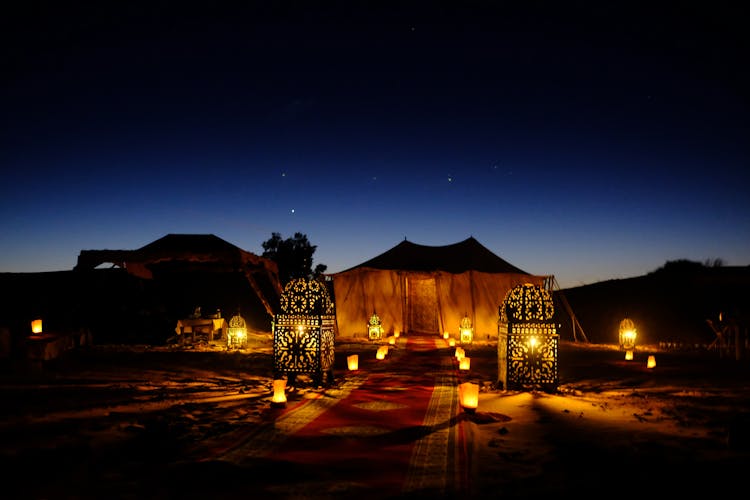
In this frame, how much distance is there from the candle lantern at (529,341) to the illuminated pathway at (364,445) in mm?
1140

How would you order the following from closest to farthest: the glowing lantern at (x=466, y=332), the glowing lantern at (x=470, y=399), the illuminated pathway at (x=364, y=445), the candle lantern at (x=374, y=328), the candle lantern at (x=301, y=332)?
the illuminated pathway at (x=364, y=445), the glowing lantern at (x=470, y=399), the candle lantern at (x=301, y=332), the glowing lantern at (x=466, y=332), the candle lantern at (x=374, y=328)

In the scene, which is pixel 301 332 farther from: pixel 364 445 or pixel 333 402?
pixel 364 445

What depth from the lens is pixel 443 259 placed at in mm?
22766

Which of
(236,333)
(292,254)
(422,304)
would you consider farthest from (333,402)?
(292,254)

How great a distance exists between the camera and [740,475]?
13.7 feet

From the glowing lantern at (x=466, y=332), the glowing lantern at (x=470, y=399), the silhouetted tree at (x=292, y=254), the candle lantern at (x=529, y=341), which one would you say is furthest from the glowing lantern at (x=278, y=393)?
the silhouetted tree at (x=292, y=254)

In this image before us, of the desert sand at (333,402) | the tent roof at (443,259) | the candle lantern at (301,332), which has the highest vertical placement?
the tent roof at (443,259)

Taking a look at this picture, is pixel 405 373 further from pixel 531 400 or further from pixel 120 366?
pixel 120 366

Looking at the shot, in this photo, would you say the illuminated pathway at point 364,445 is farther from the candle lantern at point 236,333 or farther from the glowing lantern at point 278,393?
the candle lantern at point 236,333

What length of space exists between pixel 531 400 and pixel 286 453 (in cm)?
445

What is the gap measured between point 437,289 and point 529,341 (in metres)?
14.1

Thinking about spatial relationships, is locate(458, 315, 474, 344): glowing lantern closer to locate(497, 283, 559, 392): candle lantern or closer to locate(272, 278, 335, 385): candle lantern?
locate(497, 283, 559, 392): candle lantern

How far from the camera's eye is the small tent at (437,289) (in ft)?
71.1

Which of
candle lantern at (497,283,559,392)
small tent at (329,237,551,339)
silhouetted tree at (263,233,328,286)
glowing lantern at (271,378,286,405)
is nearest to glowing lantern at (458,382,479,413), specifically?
candle lantern at (497,283,559,392)
